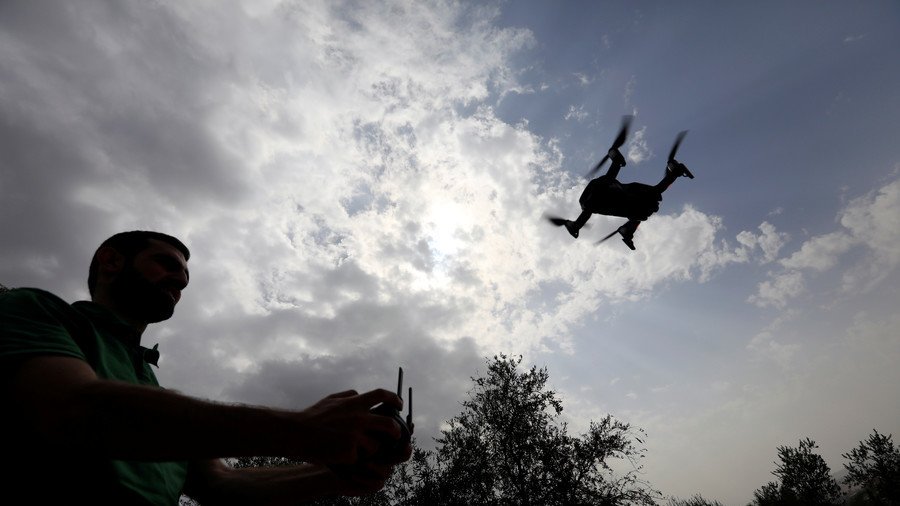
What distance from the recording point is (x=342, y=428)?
1.21 meters

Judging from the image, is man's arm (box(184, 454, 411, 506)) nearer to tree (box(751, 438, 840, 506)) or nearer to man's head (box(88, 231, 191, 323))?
man's head (box(88, 231, 191, 323))

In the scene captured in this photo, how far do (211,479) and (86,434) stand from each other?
1.43 metres

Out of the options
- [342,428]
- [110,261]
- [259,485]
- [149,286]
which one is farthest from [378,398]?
[110,261]

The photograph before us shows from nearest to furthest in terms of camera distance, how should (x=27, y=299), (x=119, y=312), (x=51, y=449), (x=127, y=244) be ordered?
(x=51, y=449) < (x=27, y=299) < (x=119, y=312) < (x=127, y=244)

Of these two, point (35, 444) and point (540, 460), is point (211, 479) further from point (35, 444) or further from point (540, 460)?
point (540, 460)

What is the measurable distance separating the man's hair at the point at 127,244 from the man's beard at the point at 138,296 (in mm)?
95

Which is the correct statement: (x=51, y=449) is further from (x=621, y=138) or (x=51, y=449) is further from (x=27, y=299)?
(x=621, y=138)

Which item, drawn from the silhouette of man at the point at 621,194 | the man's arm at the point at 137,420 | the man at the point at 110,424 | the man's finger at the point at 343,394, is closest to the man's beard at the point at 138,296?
the man at the point at 110,424

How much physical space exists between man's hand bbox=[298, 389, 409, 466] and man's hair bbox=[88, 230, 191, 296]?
1.52 meters

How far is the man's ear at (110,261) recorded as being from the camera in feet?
6.63

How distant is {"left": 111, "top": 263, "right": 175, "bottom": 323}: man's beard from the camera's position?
1.96m

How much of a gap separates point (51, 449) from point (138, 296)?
100 cm

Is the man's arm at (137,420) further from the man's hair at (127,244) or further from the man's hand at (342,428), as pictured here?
the man's hair at (127,244)

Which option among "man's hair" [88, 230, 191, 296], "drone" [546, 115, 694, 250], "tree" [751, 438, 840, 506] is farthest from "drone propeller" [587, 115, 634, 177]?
"tree" [751, 438, 840, 506]
